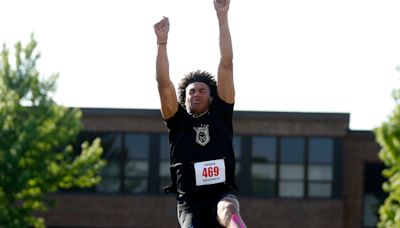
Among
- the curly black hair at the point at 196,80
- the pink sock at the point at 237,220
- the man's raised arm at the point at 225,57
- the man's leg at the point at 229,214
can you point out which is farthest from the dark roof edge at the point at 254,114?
the pink sock at the point at 237,220

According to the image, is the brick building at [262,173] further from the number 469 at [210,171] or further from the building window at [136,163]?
the number 469 at [210,171]

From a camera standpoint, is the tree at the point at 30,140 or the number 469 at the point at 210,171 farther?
the tree at the point at 30,140

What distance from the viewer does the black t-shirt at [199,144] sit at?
1019 centimetres

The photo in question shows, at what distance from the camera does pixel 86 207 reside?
143 feet

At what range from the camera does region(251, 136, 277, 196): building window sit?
4244cm

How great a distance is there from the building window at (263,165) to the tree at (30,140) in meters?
7.68

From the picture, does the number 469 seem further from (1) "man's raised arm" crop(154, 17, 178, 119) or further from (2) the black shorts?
(1) "man's raised arm" crop(154, 17, 178, 119)

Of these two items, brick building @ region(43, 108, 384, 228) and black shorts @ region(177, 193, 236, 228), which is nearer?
black shorts @ region(177, 193, 236, 228)

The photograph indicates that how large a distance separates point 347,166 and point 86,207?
9388mm

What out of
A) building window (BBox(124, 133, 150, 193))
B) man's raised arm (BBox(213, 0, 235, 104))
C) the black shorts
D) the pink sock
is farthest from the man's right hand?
building window (BBox(124, 133, 150, 193))

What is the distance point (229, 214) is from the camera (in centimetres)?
969

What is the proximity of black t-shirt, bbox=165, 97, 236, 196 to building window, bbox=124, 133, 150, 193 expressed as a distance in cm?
3263

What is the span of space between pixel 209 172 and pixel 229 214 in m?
0.52

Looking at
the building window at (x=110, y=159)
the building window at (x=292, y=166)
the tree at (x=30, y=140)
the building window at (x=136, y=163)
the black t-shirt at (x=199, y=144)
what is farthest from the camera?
the building window at (x=110, y=159)
